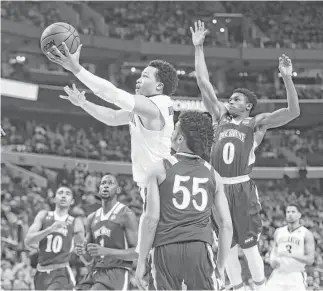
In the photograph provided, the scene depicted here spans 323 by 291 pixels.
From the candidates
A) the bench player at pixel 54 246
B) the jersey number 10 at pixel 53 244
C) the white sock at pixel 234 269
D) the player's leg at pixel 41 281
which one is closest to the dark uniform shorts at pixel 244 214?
the white sock at pixel 234 269

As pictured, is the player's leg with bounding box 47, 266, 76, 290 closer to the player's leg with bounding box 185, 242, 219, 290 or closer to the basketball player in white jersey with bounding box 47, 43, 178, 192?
the basketball player in white jersey with bounding box 47, 43, 178, 192

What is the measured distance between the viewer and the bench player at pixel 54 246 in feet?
26.7

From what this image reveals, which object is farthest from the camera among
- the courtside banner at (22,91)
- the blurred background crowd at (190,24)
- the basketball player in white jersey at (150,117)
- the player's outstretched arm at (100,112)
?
the blurred background crowd at (190,24)

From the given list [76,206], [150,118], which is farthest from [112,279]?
[76,206]

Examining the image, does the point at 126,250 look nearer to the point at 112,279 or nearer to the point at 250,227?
the point at 112,279

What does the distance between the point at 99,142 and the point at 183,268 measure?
2264 cm

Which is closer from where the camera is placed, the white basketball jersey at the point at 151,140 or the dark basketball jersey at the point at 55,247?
the white basketball jersey at the point at 151,140

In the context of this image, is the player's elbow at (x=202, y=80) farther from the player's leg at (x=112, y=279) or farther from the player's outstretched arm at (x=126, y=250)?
the player's leg at (x=112, y=279)

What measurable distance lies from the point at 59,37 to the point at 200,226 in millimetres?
2291

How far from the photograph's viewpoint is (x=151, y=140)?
5.70 m

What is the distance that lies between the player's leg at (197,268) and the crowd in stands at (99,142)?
20.3 meters

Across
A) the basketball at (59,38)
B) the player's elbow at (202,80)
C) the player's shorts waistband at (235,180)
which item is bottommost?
the player's shorts waistband at (235,180)

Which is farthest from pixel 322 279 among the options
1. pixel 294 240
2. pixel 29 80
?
pixel 29 80

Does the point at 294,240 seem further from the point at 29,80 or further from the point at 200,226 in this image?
the point at 29,80
